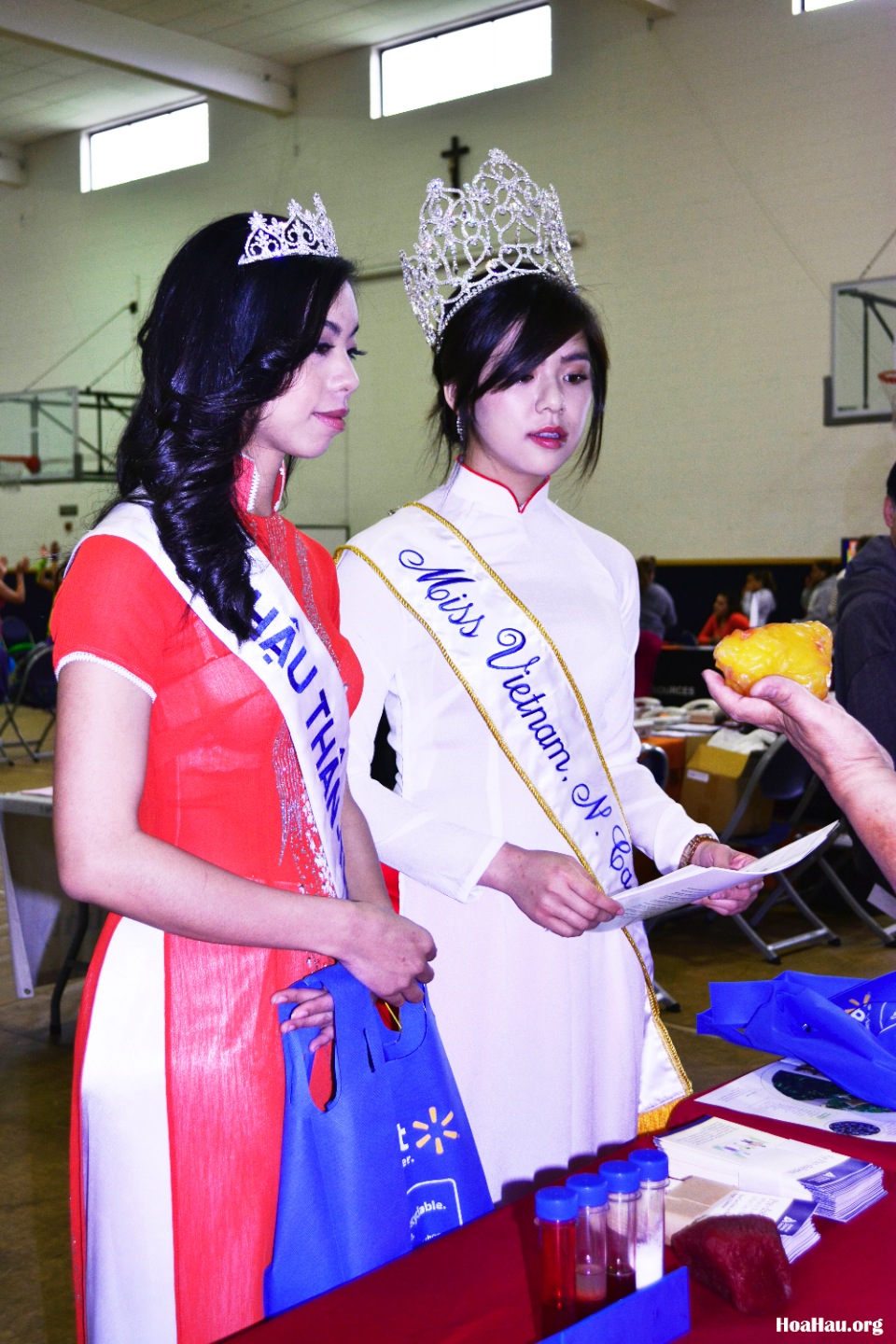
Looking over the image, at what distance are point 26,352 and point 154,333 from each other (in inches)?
546

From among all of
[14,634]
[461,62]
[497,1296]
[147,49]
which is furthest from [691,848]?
[461,62]

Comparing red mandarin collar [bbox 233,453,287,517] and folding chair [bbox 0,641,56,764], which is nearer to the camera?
red mandarin collar [bbox 233,453,287,517]

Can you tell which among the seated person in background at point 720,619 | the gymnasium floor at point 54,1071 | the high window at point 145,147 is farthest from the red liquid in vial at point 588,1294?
the high window at point 145,147

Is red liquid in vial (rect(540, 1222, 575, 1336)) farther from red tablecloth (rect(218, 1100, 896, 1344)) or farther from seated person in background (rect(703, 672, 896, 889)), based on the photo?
seated person in background (rect(703, 672, 896, 889))

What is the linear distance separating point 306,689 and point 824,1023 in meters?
0.54

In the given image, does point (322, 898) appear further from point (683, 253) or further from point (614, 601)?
point (683, 253)

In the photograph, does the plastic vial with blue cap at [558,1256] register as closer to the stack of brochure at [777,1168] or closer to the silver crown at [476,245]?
the stack of brochure at [777,1168]

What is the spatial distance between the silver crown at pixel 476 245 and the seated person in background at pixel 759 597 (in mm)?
7349

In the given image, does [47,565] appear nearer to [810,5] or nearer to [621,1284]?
[810,5]

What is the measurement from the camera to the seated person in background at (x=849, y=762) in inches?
39.9

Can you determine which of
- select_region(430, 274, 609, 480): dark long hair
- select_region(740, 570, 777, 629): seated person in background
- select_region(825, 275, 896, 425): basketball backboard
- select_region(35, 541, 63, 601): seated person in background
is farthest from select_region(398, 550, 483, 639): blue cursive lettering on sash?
select_region(35, 541, 63, 601): seated person in background

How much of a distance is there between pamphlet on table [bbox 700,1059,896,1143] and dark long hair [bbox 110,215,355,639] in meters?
0.58

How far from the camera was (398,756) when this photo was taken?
1403mm

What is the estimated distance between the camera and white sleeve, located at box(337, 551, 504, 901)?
1.32 metres
